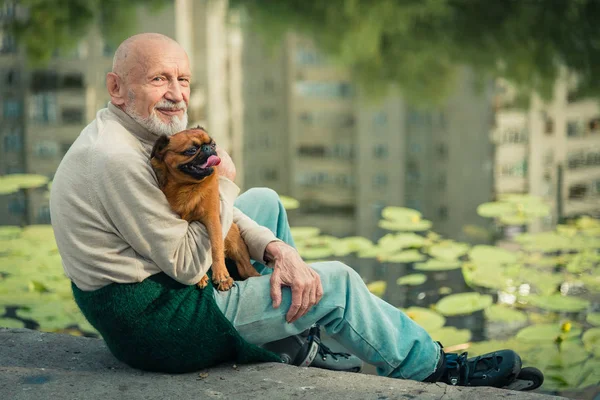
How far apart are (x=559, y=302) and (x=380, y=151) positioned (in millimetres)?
2695

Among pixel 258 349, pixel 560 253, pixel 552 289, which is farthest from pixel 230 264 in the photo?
pixel 560 253

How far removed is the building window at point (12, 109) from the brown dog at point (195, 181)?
5041 millimetres

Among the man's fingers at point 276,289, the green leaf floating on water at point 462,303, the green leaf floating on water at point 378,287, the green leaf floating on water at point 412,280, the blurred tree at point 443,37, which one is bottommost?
the green leaf floating on water at point 462,303

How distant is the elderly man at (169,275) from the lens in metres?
2.39

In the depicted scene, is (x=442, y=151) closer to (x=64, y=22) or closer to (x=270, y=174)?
(x=270, y=174)

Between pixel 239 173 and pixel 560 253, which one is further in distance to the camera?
pixel 239 173

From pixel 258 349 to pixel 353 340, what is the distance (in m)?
0.27

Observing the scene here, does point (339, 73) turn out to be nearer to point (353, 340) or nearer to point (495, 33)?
point (495, 33)

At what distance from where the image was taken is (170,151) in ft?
7.77

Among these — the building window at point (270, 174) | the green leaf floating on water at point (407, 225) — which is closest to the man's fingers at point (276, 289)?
the green leaf floating on water at point (407, 225)

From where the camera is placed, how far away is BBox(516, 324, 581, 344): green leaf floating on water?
374cm

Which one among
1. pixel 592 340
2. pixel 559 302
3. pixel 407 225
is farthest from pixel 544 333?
pixel 407 225

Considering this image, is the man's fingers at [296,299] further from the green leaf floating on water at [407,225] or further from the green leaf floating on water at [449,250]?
the green leaf floating on water at [407,225]

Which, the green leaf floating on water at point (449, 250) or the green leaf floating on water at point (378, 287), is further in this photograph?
the green leaf floating on water at point (449, 250)
